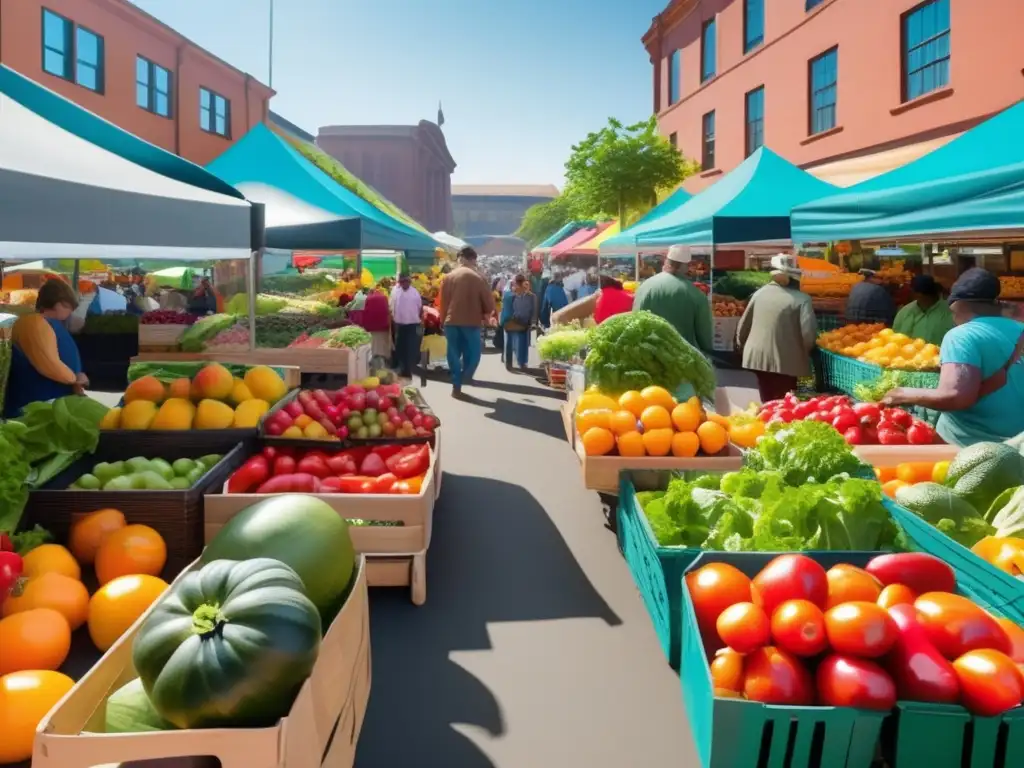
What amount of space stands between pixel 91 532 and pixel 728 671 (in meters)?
2.68

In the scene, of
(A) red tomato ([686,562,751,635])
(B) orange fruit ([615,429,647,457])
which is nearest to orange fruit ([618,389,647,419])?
(B) orange fruit ([615,429,647,457])

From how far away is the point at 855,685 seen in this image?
2271 millimetres

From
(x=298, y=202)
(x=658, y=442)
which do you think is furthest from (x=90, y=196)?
(x=298, y=202)

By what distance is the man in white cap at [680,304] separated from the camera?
285 inches

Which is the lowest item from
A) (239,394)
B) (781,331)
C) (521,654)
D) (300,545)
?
(521,654)

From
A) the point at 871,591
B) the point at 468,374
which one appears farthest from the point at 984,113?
the point at 871,591

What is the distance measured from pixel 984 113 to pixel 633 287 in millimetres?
6667

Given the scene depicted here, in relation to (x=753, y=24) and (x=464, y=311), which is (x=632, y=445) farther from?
(x=753, y=24)

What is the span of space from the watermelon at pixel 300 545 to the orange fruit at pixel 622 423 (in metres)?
2.37

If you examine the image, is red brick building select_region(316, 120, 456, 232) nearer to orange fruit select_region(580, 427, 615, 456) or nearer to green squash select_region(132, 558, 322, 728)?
orange fruit select_region(580, 427, 615, 456)

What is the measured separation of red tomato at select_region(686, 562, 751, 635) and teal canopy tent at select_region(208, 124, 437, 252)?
6962 mm

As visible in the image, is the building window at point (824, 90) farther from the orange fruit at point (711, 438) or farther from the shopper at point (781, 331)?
the orange fruit at point (711, 438)

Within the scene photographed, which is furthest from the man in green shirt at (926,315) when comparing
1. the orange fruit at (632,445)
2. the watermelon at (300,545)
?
the watermelon at (300,545)

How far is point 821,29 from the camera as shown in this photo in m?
20.7
